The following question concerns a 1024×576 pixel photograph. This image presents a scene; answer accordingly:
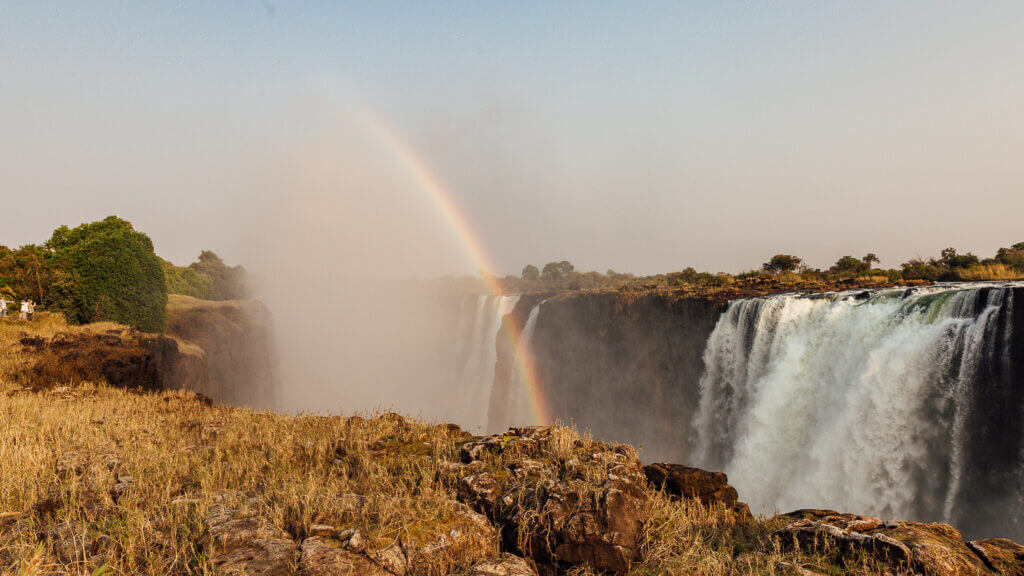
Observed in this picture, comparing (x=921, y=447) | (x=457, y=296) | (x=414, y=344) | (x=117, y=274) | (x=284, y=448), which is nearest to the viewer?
(x=284, y=448)

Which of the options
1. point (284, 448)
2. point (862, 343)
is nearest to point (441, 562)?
point (284, 448)

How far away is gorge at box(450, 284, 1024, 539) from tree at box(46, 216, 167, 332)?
2910 cm

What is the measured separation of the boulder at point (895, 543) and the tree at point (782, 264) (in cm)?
3015

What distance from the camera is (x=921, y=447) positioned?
40.8ft

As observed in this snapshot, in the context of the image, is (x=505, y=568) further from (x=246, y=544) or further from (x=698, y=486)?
(x=698, y=486)

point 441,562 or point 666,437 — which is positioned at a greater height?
point 441,562

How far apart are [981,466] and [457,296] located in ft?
170

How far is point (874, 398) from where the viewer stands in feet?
44.0

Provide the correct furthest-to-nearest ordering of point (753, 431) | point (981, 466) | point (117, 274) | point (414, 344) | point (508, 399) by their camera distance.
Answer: point (414, 344) → point (508, 399) → point (117, 274) → point (753, 431) → point (981, 466)

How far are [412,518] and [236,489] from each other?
7.51 ft

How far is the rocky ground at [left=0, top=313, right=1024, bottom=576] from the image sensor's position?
3590mm

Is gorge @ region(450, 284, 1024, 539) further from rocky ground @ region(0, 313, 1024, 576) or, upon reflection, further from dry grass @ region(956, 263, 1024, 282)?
rocky ground @ region(0, 313, 1024, 576)

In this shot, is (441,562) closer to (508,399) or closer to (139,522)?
(139,522)

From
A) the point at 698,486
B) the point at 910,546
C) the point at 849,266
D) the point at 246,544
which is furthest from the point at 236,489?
the point at 849,266
